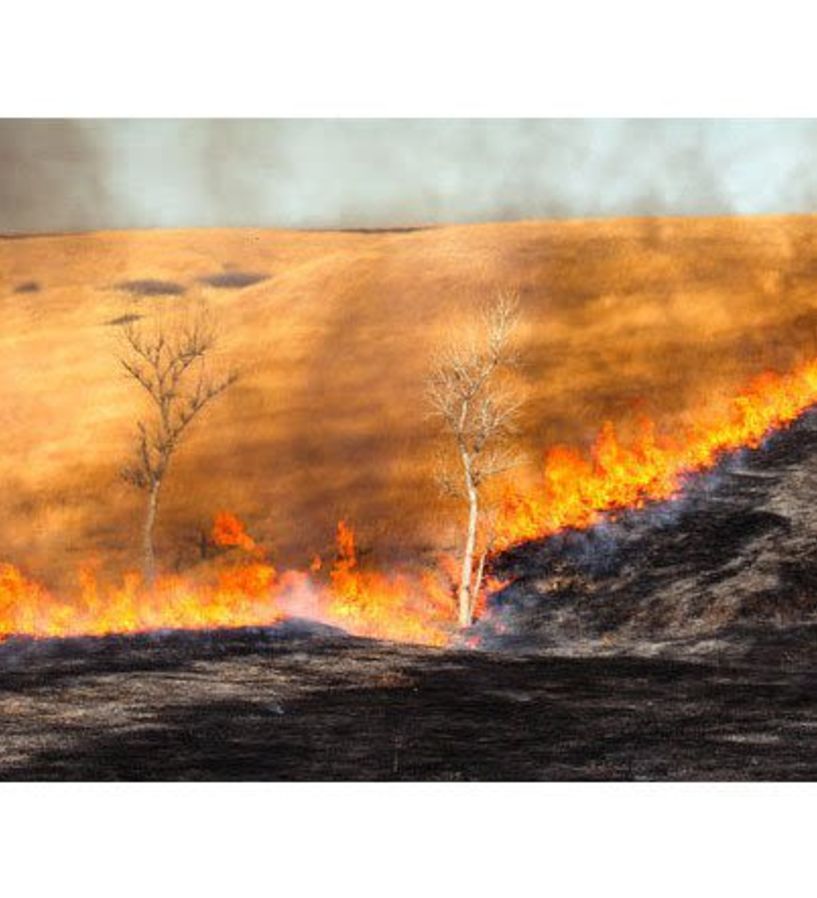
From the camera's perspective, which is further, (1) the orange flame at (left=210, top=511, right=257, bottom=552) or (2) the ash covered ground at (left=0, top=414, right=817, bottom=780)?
(1) the orange flame at (left=210, top=511, right=257, bottom=552)

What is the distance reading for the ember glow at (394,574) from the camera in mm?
12203

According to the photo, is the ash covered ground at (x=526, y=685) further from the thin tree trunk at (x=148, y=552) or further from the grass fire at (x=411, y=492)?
the thin tree trunk at (x=148, y=552)

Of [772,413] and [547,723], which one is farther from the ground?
[772,413]

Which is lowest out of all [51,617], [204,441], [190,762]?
[190,762]

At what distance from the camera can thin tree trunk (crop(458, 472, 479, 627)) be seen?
40.1 feet

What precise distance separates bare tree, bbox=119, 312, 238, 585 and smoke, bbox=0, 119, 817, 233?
60 centimetres

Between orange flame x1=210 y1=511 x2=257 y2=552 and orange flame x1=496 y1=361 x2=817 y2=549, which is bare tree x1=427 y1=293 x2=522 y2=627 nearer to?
orange flame x1=496 y1=361 x2=817 y2=549

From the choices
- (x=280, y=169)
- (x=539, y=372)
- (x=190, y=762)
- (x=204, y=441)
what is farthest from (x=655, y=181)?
(x=190, y=762)

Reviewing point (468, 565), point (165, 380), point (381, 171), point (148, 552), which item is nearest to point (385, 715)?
point (468, 565)

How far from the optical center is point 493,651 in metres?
12.2

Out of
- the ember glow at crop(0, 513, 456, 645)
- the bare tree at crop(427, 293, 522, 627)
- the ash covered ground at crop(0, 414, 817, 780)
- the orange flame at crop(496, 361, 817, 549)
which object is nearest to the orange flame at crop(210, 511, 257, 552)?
the ember glow at crop(0, 513, 456, 645)

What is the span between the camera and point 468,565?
40.2 feet

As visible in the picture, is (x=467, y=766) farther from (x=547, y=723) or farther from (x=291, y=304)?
(x=291, y=304)

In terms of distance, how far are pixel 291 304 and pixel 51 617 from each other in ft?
7.04
